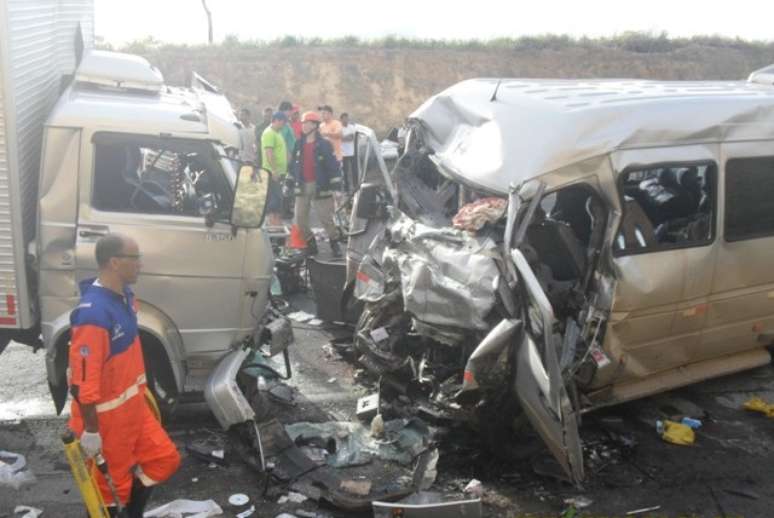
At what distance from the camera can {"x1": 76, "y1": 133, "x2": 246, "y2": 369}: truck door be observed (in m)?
5.23

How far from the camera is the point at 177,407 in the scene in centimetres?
602

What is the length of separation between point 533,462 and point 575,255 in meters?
1.49

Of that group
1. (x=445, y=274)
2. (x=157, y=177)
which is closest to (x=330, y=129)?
(x=157, y=177)

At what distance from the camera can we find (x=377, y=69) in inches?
1010

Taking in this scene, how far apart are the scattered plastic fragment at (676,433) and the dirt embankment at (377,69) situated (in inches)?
770

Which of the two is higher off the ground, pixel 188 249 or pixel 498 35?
pixel 498 35

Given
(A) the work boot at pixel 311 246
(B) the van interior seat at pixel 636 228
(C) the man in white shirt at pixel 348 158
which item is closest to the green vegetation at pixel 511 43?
(C) the man in white shirt at pixel 348 158

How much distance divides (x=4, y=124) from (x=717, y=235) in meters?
5.12

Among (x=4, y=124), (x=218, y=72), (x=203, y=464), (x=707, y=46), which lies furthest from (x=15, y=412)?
(x=707, y=46)

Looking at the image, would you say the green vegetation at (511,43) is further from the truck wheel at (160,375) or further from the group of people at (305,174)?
the truck wheel at (160,375)

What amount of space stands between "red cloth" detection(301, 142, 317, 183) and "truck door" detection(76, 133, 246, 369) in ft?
16.6

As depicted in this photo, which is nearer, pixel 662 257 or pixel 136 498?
pixel 136 498

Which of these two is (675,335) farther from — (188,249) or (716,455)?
(188,249)

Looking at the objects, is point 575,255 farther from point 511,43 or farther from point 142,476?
point 511,43
